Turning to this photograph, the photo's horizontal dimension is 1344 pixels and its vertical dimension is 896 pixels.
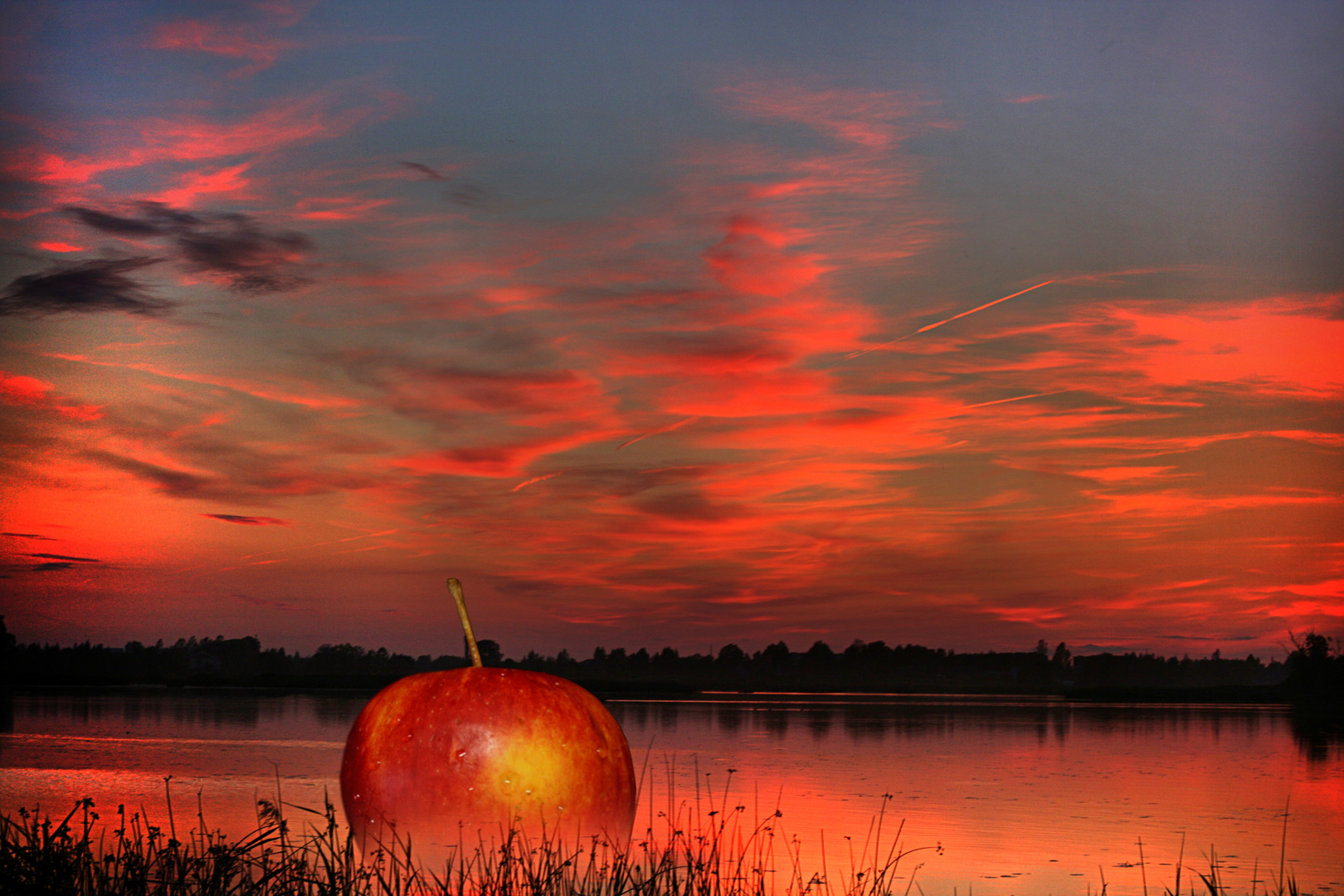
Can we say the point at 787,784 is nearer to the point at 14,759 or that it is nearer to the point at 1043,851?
the point at 1043,851

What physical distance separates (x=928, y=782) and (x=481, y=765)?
12857 millimetres

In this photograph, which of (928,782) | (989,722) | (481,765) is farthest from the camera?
(989,722)

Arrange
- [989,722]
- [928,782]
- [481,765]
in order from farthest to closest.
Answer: [989,722] < [928,782] < [481,765]

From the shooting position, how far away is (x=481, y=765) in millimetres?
7215

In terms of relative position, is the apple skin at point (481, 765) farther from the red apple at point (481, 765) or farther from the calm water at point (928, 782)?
the calm water at point (928, 782)

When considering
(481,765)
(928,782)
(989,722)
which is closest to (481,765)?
(481,765)

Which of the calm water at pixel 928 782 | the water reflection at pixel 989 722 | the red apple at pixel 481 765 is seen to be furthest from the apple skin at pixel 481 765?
the water reflection at pixel 989 722

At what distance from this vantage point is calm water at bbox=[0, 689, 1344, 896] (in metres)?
12.1

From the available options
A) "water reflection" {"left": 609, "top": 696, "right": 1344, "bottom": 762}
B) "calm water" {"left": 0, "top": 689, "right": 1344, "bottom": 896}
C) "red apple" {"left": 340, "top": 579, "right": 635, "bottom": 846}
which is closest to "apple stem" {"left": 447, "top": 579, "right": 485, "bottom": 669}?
"red apple" {"left": 340, "top": 579, "right": 635, "bottom": 846}

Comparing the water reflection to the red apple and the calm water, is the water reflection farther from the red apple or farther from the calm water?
the red apple

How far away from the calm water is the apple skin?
12.8 feet

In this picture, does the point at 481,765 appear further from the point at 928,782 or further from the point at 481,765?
the point at 928,782

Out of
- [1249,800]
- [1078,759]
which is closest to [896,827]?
[1249,800]

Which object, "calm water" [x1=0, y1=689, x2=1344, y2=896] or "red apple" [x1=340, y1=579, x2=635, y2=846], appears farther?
"calm water" [x1=0, y1=689, x2=1344, y2=896]
